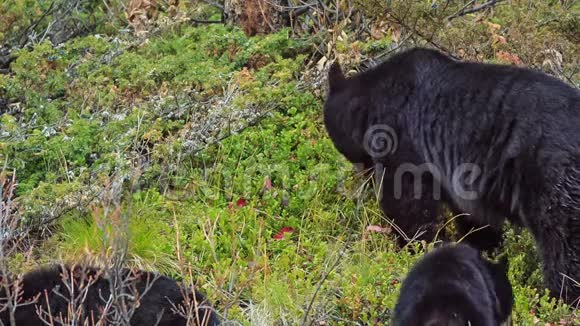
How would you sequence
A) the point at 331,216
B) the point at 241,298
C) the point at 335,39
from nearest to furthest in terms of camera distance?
1. the point at 241,298
2. the point at 331,216
3. the point at 335,39

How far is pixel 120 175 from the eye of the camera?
23.4 feet

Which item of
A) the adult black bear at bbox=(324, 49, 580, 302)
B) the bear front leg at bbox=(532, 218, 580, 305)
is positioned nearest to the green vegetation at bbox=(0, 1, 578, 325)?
the bear front leg at bbox=(532, 218, 580, 305)

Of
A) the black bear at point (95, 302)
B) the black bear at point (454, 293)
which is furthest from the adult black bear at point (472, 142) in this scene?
the black bear at point (95, 302)

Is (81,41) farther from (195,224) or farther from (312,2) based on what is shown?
(195,224)

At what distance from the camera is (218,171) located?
25.3ft

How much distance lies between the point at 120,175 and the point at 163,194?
496 mm

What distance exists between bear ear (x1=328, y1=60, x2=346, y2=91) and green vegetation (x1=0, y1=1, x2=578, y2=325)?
2.20ft

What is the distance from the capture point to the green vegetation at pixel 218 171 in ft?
20.0

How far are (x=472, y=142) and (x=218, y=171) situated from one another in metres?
2.26

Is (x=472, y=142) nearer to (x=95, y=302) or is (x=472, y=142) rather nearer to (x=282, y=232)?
(x=282, y=232)

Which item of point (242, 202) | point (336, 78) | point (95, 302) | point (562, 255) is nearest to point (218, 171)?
point (242, 202)

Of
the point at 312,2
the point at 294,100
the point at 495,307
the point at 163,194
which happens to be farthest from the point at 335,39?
the point at 495,307

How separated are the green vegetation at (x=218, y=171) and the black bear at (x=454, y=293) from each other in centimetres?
35

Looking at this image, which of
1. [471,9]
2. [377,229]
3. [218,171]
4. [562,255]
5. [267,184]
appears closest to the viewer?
[562,255]
